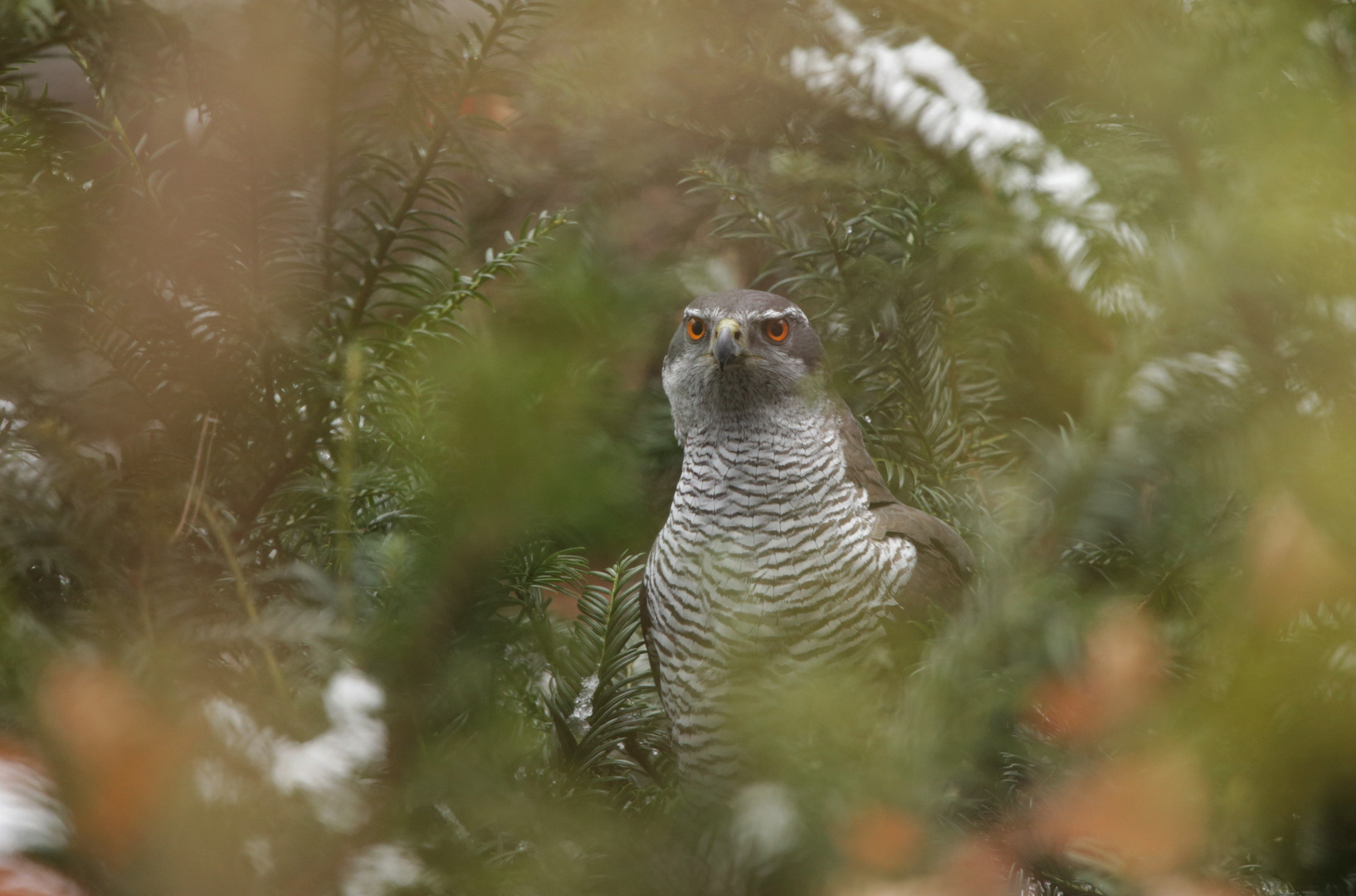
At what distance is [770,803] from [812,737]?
56 millimetres

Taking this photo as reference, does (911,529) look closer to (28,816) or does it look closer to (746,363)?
(746,363)

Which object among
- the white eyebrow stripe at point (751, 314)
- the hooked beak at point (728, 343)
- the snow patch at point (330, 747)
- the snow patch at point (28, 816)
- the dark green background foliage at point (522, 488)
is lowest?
the snow patch at point (28, 816)

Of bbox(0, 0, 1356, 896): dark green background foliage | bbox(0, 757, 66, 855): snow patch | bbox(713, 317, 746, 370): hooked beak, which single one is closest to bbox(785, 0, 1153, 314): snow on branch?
bbox(0, 0, 1356, 896): dark green background foliage

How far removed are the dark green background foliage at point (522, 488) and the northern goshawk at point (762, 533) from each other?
0.70m

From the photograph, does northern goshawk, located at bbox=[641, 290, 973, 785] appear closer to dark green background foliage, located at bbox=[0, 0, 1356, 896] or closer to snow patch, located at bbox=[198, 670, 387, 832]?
dark green background foliage, located at bbox=[0, 0, 1356, 896]

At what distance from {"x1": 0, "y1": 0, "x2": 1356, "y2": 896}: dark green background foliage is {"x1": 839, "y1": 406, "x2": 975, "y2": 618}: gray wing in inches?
26.9

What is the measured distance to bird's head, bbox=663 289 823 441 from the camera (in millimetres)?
2215

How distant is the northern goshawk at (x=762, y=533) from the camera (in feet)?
6.16

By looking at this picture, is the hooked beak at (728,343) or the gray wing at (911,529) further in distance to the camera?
the hooked beak at (728,343)

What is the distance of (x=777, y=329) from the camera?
7.40 feet

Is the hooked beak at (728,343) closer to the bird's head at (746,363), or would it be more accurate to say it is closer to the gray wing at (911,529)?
the bird's head at (746,363)

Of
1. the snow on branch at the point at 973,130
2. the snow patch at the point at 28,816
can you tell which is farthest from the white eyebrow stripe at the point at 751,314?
the snow patch at the point at 28,816

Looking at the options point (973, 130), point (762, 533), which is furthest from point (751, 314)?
point (973, 130)

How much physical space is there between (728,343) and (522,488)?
62.3 inches
